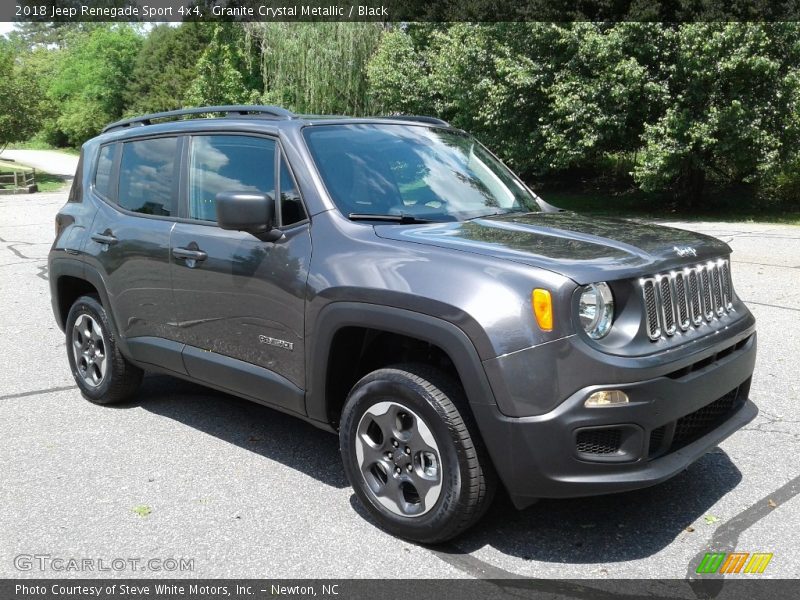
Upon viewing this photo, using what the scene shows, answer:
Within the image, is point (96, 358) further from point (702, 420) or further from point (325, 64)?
point (325, 64)

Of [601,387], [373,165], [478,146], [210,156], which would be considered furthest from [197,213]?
[601,387]

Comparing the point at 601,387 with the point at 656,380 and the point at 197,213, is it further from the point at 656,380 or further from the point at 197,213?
the point at 197,213

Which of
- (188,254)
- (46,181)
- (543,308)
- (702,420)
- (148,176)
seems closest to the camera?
(543,308)

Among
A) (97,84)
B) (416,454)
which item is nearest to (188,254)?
(416,454)

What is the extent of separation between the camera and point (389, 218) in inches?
155

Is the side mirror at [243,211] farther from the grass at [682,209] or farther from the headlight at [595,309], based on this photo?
the grass at [682,209]

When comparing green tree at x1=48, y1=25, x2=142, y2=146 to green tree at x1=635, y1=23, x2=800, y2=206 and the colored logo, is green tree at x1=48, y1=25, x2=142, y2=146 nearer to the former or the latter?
green tree at x1=635, y1=23, x2=800, y2=206

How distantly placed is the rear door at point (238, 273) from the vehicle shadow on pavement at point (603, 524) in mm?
1119

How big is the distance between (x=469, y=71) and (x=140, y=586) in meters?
22.1

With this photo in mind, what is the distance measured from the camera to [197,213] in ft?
15.2

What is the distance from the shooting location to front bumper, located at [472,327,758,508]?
310cm

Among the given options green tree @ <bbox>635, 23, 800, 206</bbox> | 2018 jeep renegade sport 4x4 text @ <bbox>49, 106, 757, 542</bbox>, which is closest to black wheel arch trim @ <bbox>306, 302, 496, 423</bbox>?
2018 jeep renegade sport 4x4 text @ <bbox>49, 106, 757, 542</bbox>

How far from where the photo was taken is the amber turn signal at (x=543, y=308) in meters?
3.10

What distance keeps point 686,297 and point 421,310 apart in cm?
118
